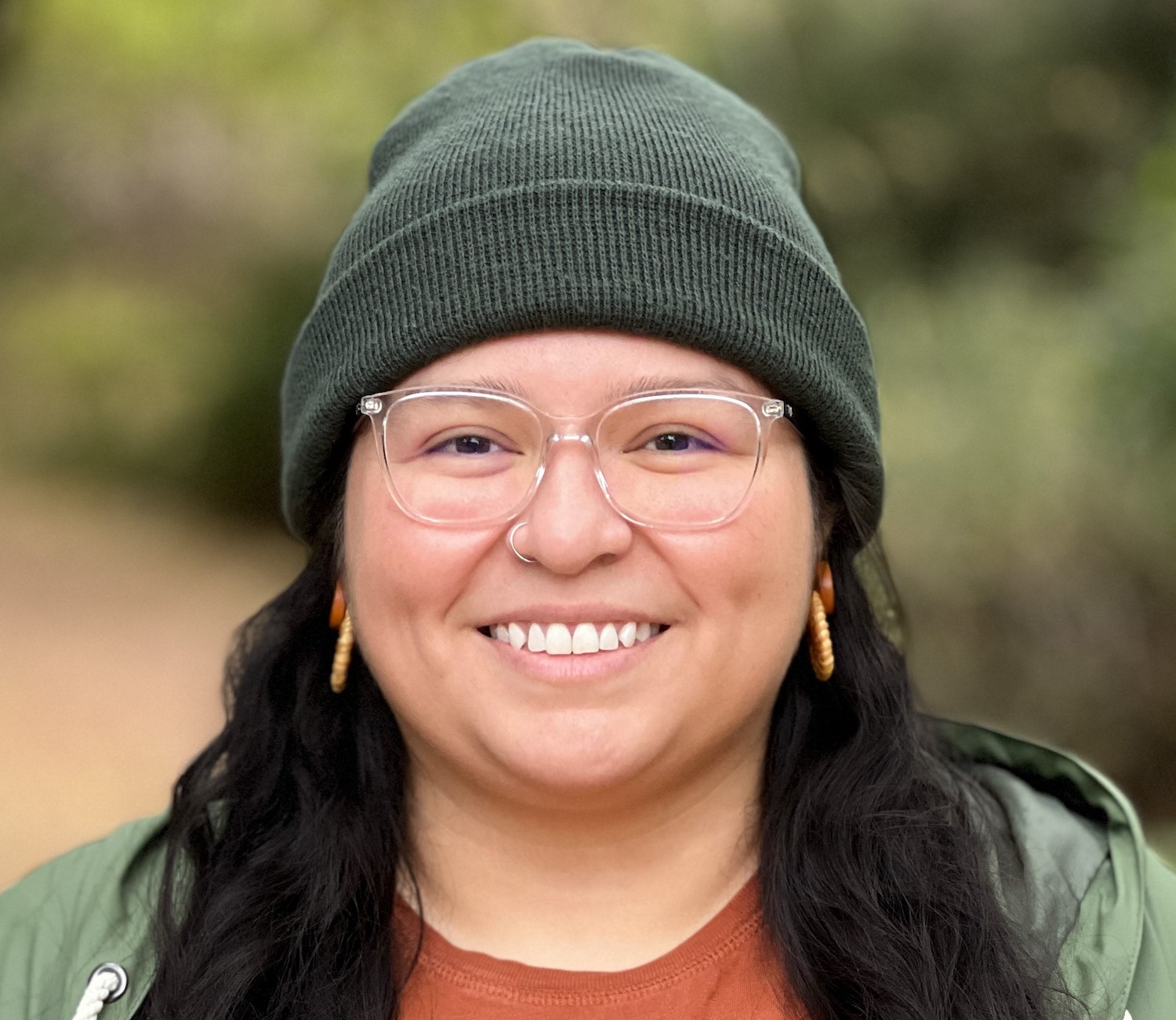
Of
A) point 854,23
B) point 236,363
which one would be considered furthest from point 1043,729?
point 236,363

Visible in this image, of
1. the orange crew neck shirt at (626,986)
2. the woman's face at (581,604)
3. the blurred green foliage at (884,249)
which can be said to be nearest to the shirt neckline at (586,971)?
the orange crew neck shirt at (626,986)

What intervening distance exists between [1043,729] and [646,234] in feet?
8.84

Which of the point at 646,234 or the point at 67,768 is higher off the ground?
the point at 646,234

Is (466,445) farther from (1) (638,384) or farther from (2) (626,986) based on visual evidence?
(2) (626,986)

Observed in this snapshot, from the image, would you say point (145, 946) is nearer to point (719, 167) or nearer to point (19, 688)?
point (719, 167)

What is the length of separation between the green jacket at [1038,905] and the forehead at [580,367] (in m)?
0.89

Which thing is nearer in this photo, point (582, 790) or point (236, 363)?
point (582, 790)

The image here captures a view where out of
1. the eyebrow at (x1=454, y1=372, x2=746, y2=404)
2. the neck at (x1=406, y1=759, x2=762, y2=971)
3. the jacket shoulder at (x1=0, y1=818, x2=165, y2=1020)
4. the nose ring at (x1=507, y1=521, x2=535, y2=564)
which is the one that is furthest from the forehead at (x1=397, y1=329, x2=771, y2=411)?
the jacket shoulder at (x1=0, y1=818, x2=165, y2=1020)

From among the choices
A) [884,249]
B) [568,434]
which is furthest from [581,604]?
[884,249]

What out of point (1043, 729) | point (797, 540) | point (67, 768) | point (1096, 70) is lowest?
point (67, 768)

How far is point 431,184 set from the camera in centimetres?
198

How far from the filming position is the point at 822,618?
2135 mm

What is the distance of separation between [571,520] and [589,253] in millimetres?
377

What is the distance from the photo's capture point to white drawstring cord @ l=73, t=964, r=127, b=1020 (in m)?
1.95
